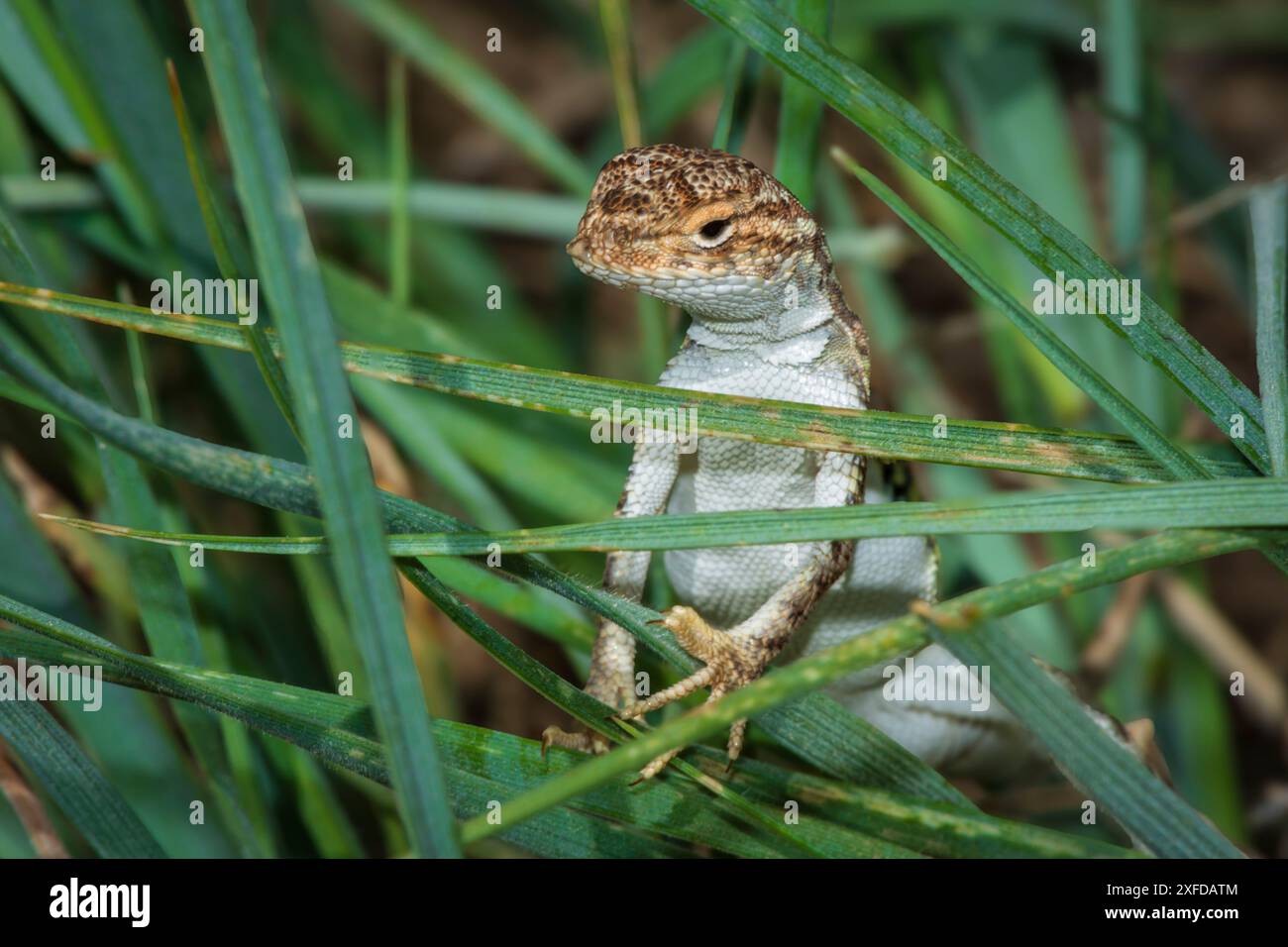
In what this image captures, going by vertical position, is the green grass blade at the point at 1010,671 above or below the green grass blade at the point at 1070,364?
below

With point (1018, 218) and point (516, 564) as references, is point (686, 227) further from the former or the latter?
point (516, 564)

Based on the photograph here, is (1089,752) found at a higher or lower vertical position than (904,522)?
lower

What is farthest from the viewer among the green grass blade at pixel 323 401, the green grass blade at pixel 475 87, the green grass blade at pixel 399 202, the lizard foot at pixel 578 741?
the green grass blade at pixel 475 87

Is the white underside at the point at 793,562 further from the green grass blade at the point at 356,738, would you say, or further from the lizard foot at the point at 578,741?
the green grass blade at the point at 356,738

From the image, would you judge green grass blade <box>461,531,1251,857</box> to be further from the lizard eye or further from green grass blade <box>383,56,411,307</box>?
green grass blade <box>383,56,411,307</box>

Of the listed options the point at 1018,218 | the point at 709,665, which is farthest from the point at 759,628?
the point at 1018,218

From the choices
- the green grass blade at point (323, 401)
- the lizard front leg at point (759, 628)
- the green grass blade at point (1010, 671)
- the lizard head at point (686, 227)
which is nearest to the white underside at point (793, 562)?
the lizard front leg at point (759, 628)

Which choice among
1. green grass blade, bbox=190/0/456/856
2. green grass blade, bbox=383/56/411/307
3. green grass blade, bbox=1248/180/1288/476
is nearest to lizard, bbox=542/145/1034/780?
green grass blade, bbox=190/0/456/856

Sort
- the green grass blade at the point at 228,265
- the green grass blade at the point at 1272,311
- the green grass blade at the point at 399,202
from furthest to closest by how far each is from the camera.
A: the green grass blade at the point at 399,202 < the green grass blade at the point at 1272,311 < the green grass blade at the point at 228,265
